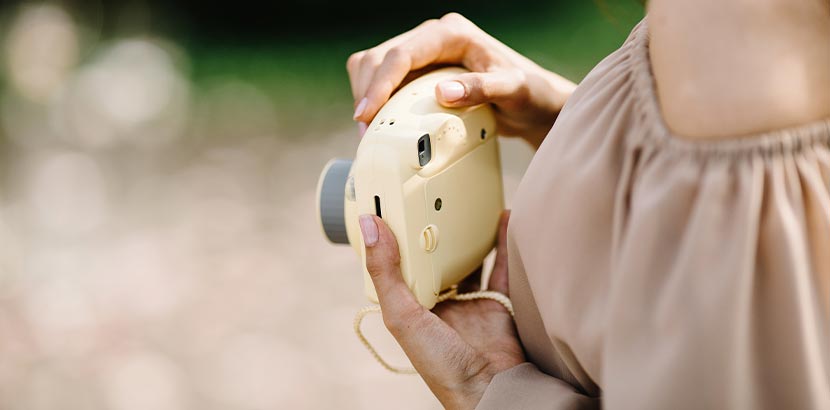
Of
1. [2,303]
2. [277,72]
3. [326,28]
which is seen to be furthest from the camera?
[326,28]

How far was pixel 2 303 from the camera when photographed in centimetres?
193

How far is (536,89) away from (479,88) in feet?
0.30

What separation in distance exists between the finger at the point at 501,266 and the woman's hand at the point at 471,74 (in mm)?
110

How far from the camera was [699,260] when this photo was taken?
405 millimetres

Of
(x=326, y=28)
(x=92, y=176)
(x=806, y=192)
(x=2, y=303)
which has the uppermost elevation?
(x=806, y=192)

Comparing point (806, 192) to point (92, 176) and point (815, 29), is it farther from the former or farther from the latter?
point (92, 176)

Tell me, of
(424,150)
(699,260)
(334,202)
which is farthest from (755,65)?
(334,202)

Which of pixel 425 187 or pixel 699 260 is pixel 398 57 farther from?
pixel 699 260

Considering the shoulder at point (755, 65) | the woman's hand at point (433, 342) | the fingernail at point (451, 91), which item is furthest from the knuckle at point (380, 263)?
the shoulder at point (755, 65)

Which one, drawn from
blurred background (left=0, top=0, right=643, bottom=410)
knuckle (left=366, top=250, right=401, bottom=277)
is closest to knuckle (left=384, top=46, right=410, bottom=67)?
knuckle (left=366, top=250, right=401, bottom=277)

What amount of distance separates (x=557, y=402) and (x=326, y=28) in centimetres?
278

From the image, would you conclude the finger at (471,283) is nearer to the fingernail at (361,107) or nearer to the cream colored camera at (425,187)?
the cream colored camera at (425,187)

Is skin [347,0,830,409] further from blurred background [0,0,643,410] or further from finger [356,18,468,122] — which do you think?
blurred background [0,0,643,410]

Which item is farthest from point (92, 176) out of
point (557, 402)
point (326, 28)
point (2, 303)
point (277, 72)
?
point (557, 402)
